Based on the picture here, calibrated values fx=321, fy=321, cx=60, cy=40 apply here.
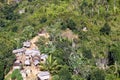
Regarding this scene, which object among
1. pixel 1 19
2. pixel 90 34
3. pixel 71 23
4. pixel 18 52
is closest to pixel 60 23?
pixel 71 23

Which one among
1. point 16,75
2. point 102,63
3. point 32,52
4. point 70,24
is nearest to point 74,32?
point 70,24

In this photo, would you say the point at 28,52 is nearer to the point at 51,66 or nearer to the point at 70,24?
the point at 51,66

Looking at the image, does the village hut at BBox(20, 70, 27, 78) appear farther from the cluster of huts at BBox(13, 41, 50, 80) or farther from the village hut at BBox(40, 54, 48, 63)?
the village hut at BBox(40, 54, 48, 63)

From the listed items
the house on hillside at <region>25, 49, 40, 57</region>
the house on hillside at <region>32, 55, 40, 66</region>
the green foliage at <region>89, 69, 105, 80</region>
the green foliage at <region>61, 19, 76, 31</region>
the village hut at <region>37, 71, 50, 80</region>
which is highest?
the green foliage at <region>61, 19, 76, 31</region>

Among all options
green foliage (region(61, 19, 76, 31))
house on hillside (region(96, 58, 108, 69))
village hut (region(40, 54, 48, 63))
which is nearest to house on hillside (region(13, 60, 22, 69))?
village hut (region(40, 54, 48, 63))

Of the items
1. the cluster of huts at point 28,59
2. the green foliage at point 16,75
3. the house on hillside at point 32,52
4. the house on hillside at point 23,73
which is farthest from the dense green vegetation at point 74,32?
the house on hillside at point 23,73

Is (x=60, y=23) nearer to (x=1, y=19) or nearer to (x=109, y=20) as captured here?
(x=109, y=20)

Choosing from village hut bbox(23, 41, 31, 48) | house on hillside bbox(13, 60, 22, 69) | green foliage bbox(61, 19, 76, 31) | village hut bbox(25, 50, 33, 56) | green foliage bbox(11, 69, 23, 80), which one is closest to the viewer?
green foliage bbox(11, 69, 23, 80)
